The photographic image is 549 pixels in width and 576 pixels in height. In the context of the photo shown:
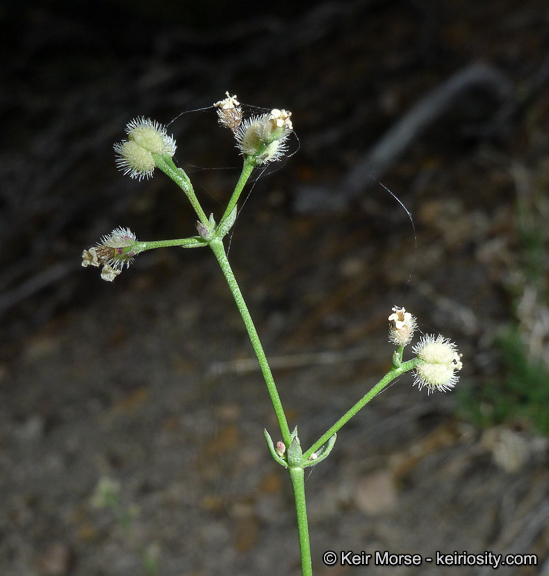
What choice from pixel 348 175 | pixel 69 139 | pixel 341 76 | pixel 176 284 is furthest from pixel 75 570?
pixel 341 76

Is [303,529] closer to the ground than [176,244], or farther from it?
closer to the ground

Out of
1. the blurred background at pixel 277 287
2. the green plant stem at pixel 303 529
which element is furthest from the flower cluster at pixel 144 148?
the green plant stem at pixel 303 529

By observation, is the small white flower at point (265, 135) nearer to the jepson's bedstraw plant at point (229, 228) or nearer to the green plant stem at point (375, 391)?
the jepson's bedstraw plant at point (229, 228)

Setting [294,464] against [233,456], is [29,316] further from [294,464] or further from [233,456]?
[294,464]

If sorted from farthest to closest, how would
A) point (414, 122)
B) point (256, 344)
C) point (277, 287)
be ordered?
point (414, 122), point (277, 287), point (256, 344)

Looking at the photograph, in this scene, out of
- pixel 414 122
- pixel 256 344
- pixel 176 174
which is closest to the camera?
pixel 256 344

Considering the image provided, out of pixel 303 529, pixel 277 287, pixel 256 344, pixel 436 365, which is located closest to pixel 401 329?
pixel 436 365

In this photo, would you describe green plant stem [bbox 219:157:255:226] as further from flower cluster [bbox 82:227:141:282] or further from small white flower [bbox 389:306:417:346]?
small white flower [bbox 389:306:417:346]

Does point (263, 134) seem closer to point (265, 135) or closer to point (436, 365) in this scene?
point (265, 135)

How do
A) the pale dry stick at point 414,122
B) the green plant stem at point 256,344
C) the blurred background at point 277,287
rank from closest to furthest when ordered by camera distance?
the green plant stem at point 256,344 < the blurred background at point 277,287 < the pale dry stick at point 414,122
